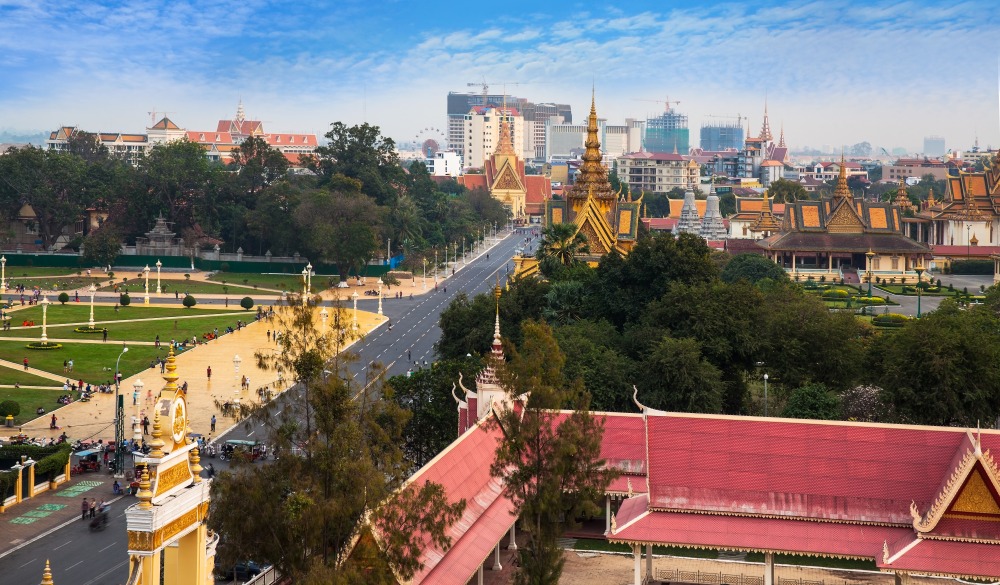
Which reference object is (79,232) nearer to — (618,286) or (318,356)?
(618,286)

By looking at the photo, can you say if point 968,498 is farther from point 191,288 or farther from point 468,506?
point 191,288

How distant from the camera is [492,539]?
3136cm

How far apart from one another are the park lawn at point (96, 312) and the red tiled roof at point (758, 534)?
58317mm

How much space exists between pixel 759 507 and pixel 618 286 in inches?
1037

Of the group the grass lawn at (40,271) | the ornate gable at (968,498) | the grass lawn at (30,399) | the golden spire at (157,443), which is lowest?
the grass lawn at (30,399)

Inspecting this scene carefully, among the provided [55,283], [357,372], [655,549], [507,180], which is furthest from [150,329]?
[507,180]

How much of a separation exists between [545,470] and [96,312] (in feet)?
210

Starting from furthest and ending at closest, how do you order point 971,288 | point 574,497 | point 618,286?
point 971,288 → point 618,286 → point 574,497

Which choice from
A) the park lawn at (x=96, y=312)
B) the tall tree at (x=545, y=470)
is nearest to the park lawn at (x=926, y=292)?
the park lawn at (x=96, y=312)

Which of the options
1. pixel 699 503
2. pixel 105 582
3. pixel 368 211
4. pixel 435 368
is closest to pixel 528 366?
pixel 699 503

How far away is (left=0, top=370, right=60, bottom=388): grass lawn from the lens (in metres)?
63.2

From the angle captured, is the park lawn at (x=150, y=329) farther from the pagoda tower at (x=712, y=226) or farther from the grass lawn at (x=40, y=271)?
the pagoda tower at (x=712, y=226)

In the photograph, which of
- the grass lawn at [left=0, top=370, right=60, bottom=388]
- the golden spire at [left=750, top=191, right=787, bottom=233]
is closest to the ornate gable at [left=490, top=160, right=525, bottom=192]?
the golden spire at [left=750, top=191, right=787, bottom=233]

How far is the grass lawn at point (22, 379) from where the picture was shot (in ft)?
207
